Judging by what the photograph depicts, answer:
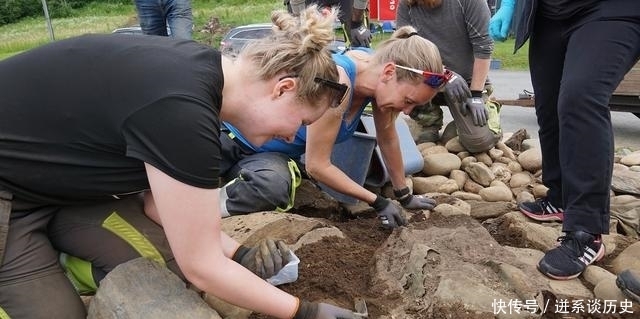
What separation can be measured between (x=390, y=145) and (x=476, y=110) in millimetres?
990

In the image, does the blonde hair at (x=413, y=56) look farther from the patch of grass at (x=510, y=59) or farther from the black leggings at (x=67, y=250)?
the patch of grass at (x=510, y=59)

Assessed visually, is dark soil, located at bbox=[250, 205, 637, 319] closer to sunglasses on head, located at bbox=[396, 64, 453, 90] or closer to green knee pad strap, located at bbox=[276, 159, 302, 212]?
green knee pad strap, located at bbox=[276, 159, 302, 212]

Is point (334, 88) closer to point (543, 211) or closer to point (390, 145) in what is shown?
point (390, 145)

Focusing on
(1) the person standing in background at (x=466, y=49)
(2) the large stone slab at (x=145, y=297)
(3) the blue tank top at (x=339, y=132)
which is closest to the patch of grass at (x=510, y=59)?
(1) the person standing in background at (x=466, y=49)

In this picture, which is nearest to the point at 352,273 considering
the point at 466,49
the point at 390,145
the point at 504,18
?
the point at 390,145

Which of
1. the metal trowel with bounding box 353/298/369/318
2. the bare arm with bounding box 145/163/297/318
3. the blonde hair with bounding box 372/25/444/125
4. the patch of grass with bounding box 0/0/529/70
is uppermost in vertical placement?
the blonde hair with bounding box 372/25/444/125

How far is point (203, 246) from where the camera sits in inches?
59.4

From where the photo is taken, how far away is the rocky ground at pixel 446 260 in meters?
1.87

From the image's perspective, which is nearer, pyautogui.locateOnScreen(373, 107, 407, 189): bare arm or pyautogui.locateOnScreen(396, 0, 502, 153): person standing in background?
pyautogui.locateOnScreen(373, 107, 407, 189): bare arm

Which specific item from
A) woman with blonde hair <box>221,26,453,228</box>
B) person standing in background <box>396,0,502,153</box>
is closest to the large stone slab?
woman with blonde hair <box>221,26,453,228</box>

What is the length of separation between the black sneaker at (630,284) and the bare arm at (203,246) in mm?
1059

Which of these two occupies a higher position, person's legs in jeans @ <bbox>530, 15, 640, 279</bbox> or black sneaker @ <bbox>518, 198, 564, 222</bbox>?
person's legs in jeans @ <bbox>530, 15, 640, 279</bbox>

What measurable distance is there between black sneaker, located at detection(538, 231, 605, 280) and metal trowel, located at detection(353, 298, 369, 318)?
26.5 inches

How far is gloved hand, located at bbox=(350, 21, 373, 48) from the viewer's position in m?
4.80
